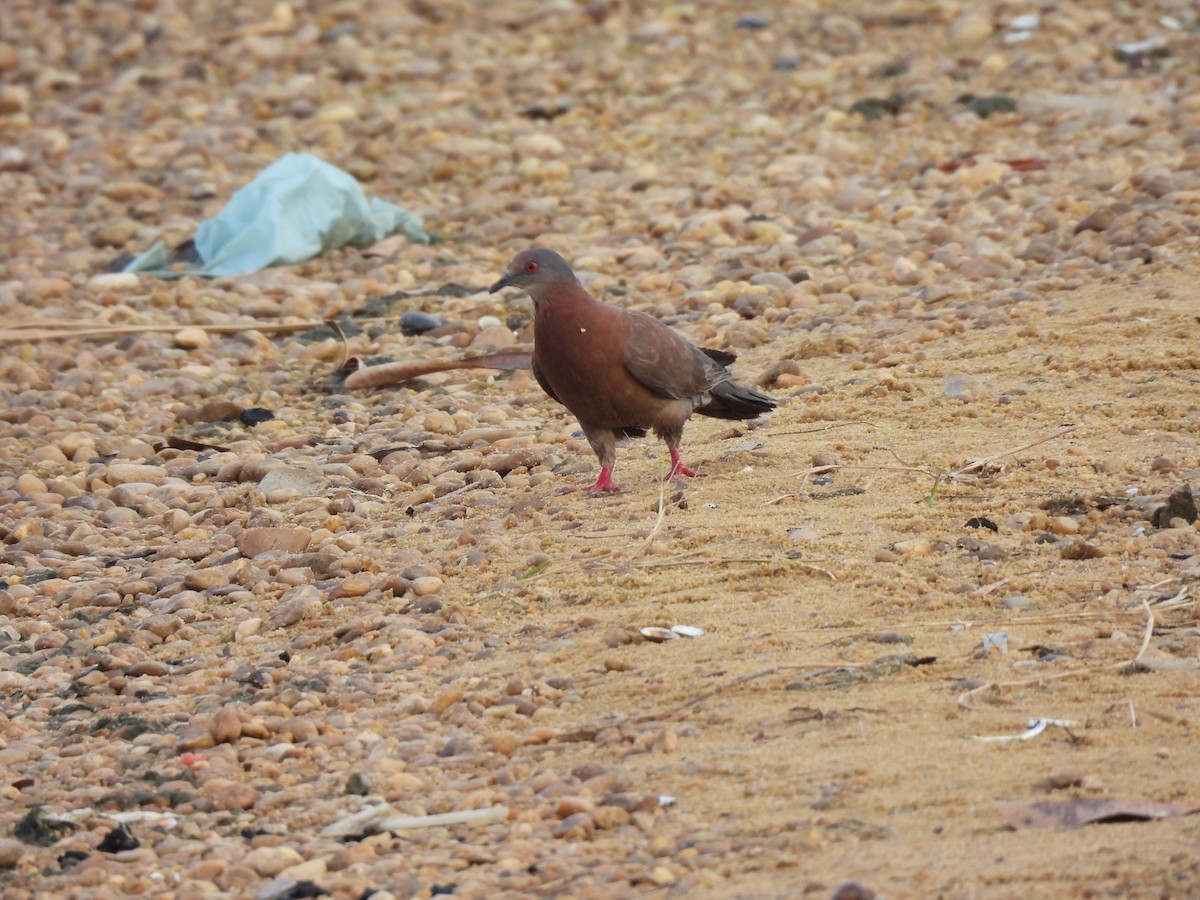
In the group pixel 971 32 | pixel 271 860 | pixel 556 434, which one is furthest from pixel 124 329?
pixel 971 32

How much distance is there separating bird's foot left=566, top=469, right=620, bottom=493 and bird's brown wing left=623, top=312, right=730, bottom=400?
33 centimetres

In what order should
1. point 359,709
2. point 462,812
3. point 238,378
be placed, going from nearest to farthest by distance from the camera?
point 462,812, point 359,709, point 238,378

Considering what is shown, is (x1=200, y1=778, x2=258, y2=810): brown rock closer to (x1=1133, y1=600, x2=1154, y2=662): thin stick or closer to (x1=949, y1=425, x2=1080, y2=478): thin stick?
(x1=1133, y1=600, x2=1154, y2=662): thin stick

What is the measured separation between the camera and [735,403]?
6156mm

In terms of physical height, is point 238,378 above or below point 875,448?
below

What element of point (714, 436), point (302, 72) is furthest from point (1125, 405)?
point (302, 72)

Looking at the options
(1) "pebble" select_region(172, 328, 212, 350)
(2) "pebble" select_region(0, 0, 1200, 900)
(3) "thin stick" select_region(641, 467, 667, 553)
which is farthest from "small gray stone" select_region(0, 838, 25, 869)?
(1) "pebble" select_region(172, 328, 212, 350)

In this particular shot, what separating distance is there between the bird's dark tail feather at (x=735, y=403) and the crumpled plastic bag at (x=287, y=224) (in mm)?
3675

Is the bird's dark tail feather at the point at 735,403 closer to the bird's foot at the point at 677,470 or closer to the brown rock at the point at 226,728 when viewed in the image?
the bird's foot at the point at 677,470

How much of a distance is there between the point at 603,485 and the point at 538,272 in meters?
0.76

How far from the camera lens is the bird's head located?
5789 millimetres

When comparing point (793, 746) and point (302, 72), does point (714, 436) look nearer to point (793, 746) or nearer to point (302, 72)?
point (793, 746)

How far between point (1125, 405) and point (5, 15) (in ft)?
36.1

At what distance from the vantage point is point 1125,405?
590cm
